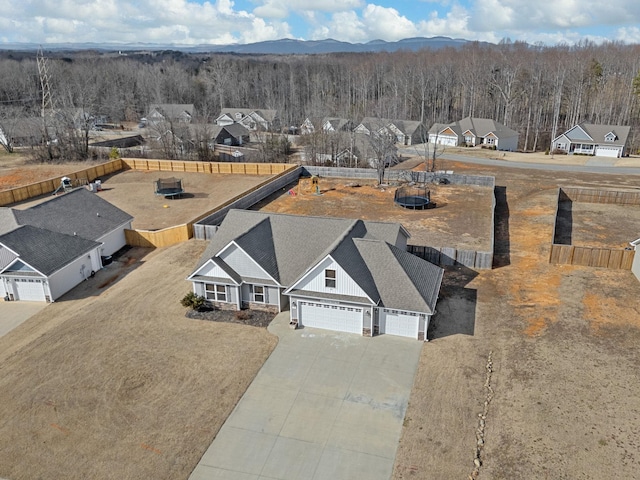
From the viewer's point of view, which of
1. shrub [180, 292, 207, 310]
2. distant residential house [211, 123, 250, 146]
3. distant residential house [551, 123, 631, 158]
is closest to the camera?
shrub [180, 292, 207, 310]

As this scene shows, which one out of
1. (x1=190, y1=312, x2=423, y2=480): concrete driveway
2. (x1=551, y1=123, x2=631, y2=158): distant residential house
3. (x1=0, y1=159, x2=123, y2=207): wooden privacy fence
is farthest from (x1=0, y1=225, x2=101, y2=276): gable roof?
(x1=551, y1=123, x2=631, y2=158): distant residential house

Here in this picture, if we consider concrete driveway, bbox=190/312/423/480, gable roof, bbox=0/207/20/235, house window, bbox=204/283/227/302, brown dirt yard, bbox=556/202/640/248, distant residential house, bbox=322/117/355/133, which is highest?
distant residential house, bbox=322/117/355/133

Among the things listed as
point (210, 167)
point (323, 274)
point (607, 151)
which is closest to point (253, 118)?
point (210, 167)

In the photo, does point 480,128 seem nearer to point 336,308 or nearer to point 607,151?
point 607,151

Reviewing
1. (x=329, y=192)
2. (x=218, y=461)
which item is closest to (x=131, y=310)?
(x=218, y=461)

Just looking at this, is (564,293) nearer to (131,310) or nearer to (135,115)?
(131,310)

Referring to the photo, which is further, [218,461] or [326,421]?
[326,421]

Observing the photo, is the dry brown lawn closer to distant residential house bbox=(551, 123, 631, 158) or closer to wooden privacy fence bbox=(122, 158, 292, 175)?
wooden privacy fence bbox=(122, 158, 292, 175)

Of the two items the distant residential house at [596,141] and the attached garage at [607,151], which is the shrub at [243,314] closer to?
the distant residential house at [596,141]
